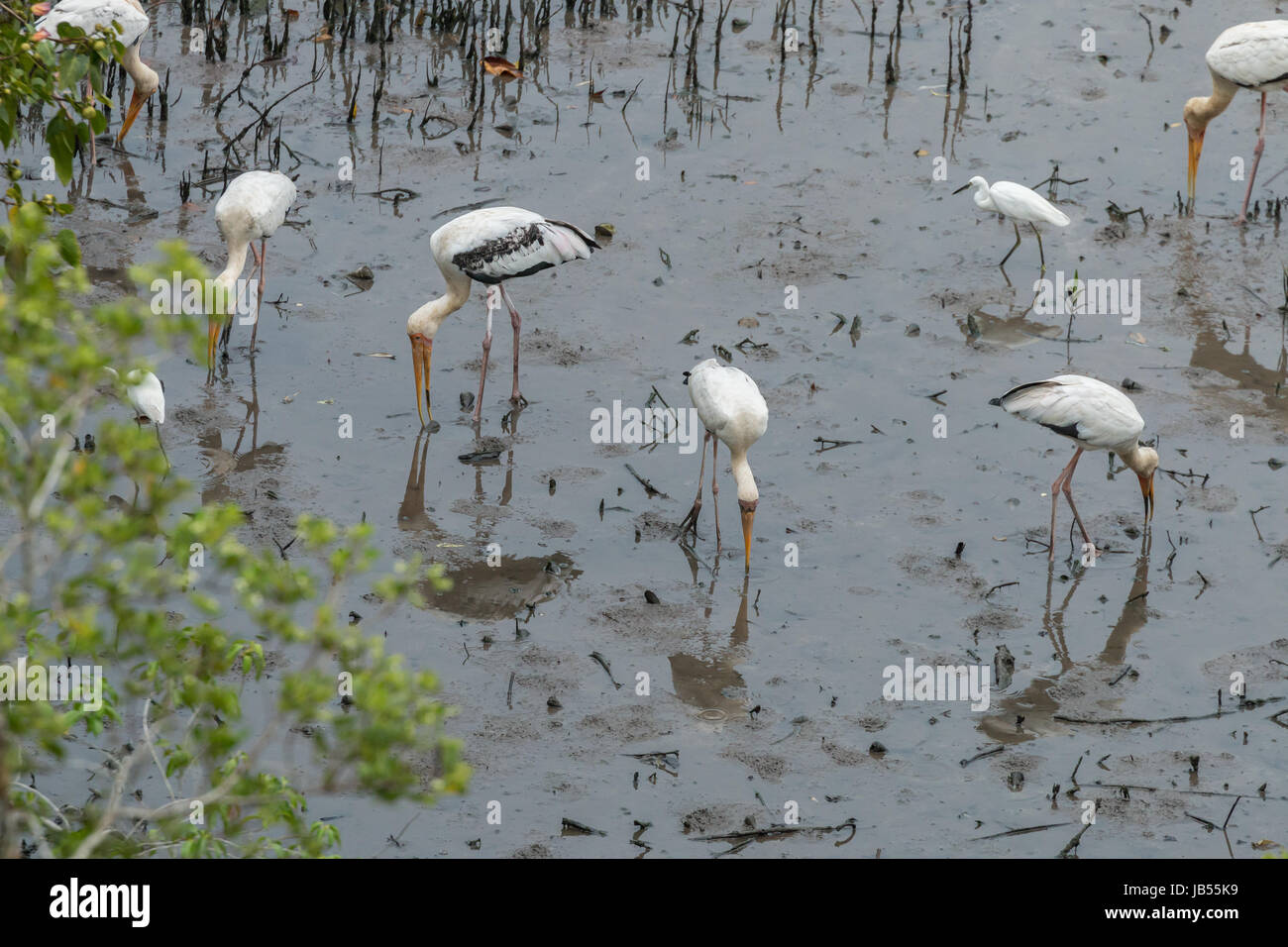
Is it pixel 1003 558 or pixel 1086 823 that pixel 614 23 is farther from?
pixel 1086 823

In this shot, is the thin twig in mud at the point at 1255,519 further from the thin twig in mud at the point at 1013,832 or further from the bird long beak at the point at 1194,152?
the bird long beak at the point at 1194,152

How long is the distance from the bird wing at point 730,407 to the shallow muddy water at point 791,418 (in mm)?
641

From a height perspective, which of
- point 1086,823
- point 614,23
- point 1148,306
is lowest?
point 1086,823

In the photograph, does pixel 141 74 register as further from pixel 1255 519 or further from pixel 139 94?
pixel 1255 519

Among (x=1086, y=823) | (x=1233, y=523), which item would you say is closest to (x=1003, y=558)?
(x=1233, y=523)

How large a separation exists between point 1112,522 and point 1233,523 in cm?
67

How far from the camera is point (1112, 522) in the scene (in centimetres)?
876

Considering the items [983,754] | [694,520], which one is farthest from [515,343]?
[983,754]

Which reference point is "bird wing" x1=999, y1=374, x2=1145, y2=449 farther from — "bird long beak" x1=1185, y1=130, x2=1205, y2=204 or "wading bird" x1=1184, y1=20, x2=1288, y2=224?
"bird long beak" x1=1185, y1=130, x2=1205, y2=204

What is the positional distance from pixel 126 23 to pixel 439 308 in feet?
14.5

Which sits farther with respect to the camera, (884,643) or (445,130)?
(445,130)

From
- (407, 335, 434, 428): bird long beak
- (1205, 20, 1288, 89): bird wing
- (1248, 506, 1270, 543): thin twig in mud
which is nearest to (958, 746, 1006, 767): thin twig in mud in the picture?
(1248, 506, 1270, 543): thin twig in mud

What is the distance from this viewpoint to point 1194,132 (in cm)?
1223

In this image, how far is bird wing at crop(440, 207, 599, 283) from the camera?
380 inches
